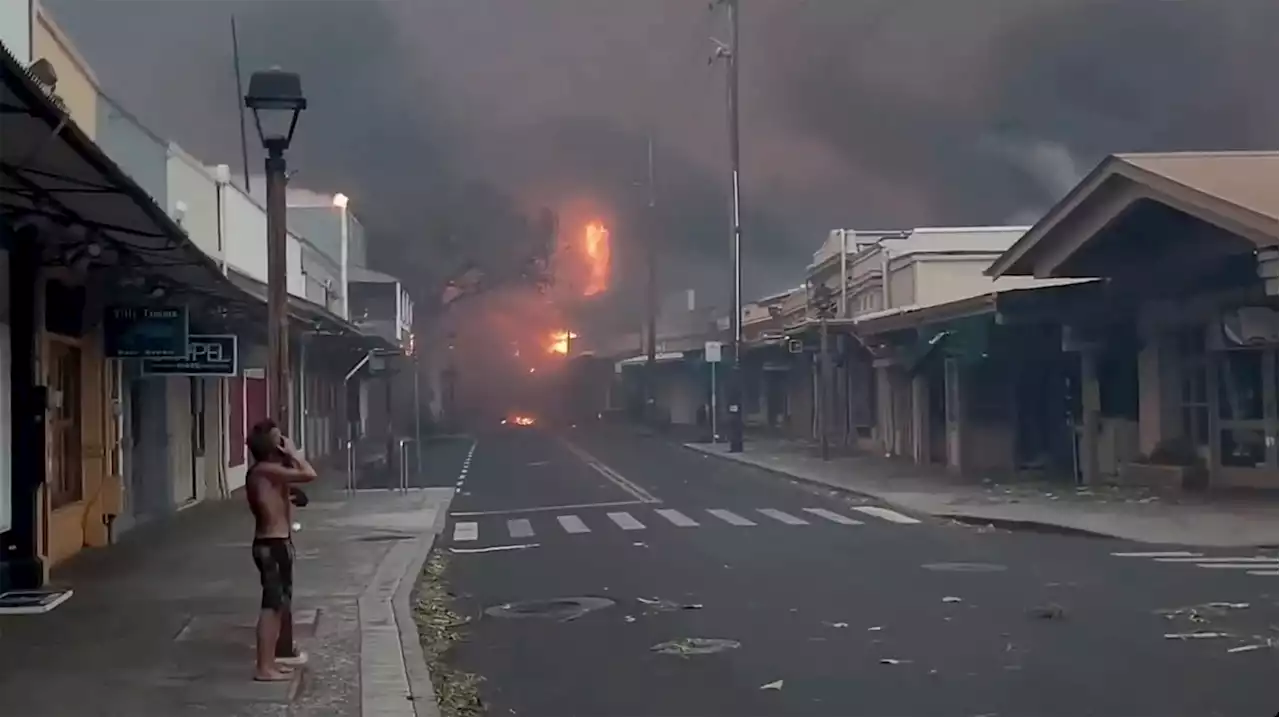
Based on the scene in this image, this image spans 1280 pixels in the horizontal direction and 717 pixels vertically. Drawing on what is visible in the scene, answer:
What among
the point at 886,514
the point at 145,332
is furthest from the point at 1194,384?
the point at 145,332

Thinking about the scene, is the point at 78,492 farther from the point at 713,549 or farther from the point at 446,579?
the point at 713,549

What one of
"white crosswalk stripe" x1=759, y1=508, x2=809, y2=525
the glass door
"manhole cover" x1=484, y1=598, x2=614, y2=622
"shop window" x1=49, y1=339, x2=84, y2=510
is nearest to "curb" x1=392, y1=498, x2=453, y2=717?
"manhole cover" x1=484, y1=598, x2=614, y2=622

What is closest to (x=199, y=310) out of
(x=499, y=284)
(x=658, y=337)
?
(x=499, y=284)

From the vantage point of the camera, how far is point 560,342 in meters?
99.9

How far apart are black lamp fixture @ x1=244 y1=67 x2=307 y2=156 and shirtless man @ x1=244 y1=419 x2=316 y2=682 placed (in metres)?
2.40

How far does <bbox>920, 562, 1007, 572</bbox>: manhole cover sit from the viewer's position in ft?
54.1

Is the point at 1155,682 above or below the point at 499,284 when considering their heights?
below

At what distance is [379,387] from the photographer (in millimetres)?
74312

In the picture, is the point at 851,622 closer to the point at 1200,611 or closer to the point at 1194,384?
the point at 1200,611

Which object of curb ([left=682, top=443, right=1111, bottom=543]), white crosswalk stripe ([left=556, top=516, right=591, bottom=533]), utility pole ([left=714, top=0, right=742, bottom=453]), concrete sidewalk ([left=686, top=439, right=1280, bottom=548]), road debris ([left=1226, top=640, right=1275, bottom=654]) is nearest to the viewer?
road debris ([left=1226, top=640, right=1275, bottom=654])

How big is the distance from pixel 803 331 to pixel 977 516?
22832 mm

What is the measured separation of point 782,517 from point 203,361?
30.3ft

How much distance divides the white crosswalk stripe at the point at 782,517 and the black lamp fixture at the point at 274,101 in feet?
43.3

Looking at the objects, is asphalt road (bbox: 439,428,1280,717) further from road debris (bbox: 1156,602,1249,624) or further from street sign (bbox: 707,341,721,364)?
street sign (bbox: 707,341,721,364)
